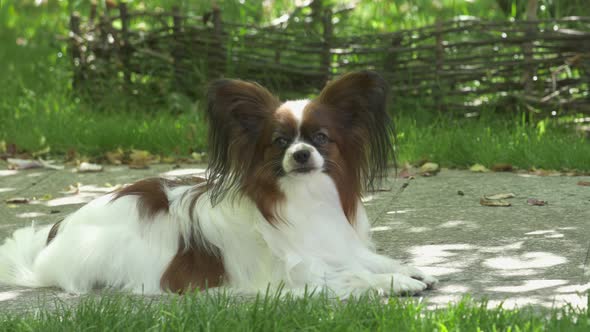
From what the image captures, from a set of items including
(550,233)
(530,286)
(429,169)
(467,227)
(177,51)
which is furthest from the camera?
(177,51)

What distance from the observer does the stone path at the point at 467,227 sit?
4.62 metres

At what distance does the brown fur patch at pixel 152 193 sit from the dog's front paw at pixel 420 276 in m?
1.22

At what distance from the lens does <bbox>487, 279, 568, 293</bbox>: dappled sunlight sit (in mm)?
4500

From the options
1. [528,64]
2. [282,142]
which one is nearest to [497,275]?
[282,142]

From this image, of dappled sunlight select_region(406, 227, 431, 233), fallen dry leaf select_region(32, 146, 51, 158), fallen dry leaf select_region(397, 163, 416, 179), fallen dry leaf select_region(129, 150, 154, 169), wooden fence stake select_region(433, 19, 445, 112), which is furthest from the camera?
wooden fence stake select_region(433, 19, 445, 112)

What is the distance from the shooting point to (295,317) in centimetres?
396

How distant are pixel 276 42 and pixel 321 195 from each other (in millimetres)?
5555

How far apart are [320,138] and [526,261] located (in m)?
1.32

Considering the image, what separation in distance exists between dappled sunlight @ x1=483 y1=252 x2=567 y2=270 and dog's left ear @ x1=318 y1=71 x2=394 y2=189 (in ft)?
2.54

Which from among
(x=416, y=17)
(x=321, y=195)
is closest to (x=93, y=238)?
(x=321, y=195)

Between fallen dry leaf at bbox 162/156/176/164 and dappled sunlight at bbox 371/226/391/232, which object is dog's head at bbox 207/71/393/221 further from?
fallen dry leaf at bbox 162/156/176/164

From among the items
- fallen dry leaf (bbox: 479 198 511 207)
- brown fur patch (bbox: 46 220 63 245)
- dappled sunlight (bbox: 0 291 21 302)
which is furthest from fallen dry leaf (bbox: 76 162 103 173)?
fallen dry leaf (bbox: 479 198 511 207)

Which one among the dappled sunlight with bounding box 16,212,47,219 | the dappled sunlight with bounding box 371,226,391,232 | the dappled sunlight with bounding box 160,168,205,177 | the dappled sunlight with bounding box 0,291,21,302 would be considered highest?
the dappled sunlight with bounding box 160,168,205,177

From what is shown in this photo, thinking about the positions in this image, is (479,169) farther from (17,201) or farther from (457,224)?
(17,201)
